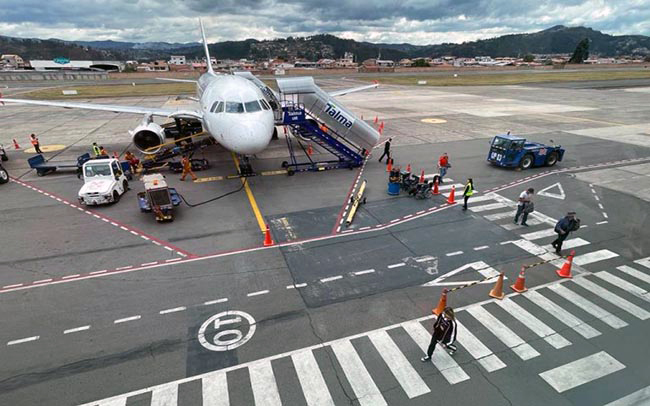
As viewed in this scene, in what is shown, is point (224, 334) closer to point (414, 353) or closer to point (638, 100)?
point (414, 353)

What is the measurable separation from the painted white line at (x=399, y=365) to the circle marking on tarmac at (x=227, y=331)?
351 cm

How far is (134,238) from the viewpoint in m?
15.1

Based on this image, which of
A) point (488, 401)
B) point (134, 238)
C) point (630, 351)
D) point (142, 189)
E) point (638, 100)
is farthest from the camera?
point (638, 100)

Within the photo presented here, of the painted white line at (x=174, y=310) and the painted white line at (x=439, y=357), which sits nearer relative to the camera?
the painted white line at (x=439, y=357)

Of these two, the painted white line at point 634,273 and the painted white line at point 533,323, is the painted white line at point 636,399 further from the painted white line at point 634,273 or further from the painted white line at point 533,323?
the painted white line at point 634,273

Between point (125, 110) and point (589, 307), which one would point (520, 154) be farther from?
→ point (125, 110)

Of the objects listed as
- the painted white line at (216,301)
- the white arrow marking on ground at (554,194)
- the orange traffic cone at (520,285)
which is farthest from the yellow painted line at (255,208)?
the white arrow marking on ground at (554,194)

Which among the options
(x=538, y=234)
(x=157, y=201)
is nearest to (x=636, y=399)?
(x=538, y=234)

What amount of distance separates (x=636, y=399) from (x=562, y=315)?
2.90 m

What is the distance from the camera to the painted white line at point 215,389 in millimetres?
7734

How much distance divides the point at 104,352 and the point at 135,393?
1.91m

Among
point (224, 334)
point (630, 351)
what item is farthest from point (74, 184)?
point (630, 351)

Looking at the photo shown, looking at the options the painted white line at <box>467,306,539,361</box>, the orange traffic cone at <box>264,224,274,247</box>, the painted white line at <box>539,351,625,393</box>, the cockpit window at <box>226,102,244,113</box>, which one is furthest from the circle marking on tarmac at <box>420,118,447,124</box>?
the painted white line at <box>539,351,625,393</box>

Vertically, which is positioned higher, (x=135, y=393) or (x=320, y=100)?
(x=320, y=100)
